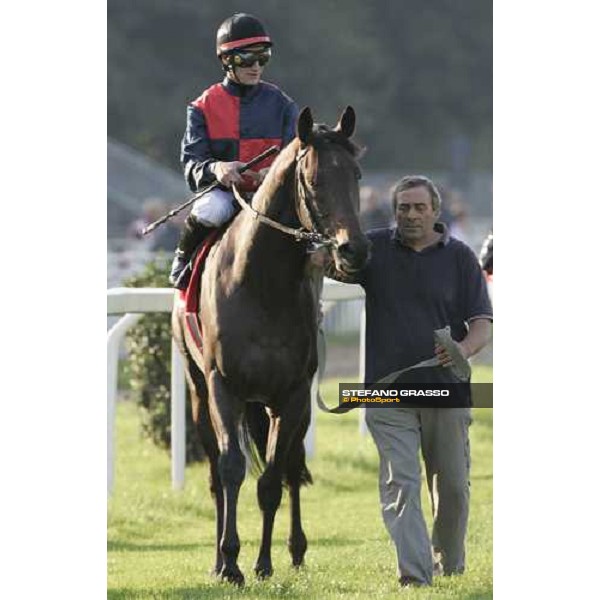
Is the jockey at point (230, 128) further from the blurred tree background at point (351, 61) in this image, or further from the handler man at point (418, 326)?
the blurred tree background at point (351, 61)

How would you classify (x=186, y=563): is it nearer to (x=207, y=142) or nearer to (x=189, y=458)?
(x=207, y=142)

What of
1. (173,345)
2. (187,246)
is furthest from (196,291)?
(173,345)

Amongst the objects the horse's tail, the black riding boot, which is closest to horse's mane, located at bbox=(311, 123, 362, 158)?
the black riding boot

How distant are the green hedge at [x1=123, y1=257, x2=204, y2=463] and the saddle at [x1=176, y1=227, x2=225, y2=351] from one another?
290 centimetres

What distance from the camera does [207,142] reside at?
8.64 m

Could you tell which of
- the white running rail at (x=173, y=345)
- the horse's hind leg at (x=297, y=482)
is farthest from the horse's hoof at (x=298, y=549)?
the white running rail at (x=173, y=345)

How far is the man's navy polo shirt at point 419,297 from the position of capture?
8.00 meters

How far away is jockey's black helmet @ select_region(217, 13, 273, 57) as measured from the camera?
8352 millimetres

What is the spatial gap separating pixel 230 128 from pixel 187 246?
595mm

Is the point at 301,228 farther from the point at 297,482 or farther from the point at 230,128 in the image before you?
the point at 297,482

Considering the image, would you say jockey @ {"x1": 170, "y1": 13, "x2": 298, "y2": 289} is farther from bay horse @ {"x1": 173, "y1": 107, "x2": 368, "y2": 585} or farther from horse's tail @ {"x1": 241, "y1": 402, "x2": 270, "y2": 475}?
Result: horse's tail @ {"x1": 241, "y1": 402, "x2": 270, "y2": 475}

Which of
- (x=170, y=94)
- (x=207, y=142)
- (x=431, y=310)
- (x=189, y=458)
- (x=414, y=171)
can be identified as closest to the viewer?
(x=431, y=310)
